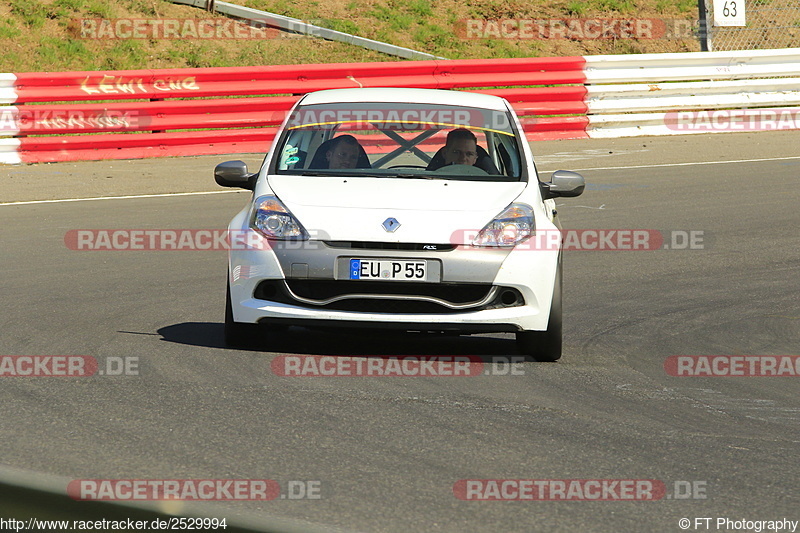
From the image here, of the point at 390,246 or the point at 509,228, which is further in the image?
the point at 509,228

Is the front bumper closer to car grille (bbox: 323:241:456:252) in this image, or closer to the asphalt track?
car grille (bbox: 323:241:456:252)

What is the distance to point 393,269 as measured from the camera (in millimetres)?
6652

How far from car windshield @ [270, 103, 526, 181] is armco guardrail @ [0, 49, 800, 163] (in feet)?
28.5

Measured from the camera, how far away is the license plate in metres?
Answer: 6.65

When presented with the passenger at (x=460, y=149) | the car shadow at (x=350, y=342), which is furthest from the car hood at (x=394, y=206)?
the car shadow at (x=350, y=342)

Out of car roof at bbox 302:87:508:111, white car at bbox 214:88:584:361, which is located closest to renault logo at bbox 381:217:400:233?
white car at bbox 214:88:584:361

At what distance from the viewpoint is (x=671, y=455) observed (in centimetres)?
514

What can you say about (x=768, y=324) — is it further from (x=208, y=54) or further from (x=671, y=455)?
(x=208, y=54)

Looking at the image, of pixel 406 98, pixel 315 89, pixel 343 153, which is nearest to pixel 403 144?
pixel 406 98

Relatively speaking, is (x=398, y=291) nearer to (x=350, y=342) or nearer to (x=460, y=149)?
(x=350, y=342)

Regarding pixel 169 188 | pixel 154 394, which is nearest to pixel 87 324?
pixel 154 394

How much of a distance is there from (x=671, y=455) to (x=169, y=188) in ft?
33.5

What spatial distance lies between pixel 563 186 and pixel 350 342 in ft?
5.05

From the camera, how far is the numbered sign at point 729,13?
64.6 ft
